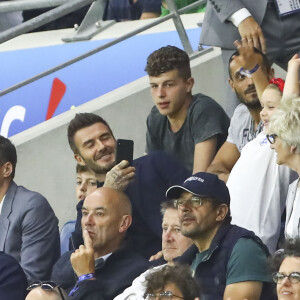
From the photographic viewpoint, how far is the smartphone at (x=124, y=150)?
7664 millimetres

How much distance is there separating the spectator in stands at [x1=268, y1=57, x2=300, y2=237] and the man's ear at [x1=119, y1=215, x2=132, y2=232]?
3.43 feet

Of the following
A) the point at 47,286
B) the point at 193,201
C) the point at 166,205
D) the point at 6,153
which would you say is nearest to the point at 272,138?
the point at 193,201

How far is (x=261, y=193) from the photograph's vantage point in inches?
274

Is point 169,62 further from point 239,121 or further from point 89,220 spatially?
point 89,220

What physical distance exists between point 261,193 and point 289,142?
510 millimetres

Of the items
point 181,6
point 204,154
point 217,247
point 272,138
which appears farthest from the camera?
point 181,6

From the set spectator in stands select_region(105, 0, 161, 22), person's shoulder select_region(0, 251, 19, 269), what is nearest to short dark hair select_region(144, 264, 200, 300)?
person's shoulder select_region(0, 251, 19, 269)

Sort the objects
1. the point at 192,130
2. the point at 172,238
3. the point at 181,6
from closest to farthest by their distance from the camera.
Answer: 1. the point at 172,238
2. the point at 192,130
3. the point at 181,6

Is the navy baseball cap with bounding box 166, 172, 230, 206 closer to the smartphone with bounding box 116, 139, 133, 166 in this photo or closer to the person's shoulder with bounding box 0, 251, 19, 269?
the smartphone with bounding box 116, 139, 133, 166

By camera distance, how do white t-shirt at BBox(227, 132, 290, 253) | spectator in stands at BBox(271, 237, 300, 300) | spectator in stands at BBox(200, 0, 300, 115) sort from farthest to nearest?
spectator in stands at BBox(200, 0, 300, 115) < white t-shirt at BBox(227, 132, 290, 253) < spectator in stands at BBox(271, 237, 300, 300)

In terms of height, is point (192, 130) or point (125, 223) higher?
point (192, 130)

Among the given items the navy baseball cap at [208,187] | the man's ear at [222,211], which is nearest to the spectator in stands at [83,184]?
the navy baseball cap at [208,187]

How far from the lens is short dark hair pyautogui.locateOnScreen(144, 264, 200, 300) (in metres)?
5.93

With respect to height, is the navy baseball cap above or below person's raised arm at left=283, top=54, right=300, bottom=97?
below
